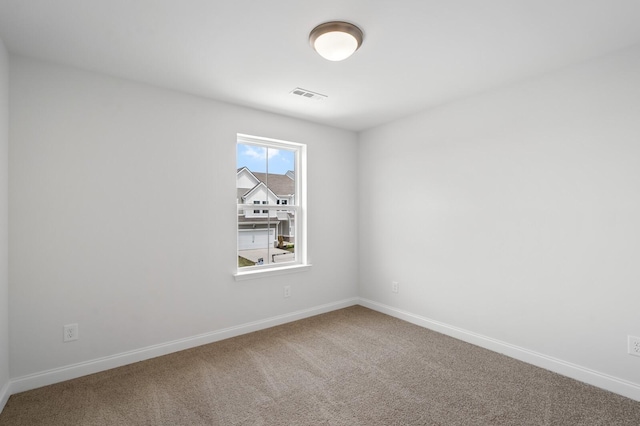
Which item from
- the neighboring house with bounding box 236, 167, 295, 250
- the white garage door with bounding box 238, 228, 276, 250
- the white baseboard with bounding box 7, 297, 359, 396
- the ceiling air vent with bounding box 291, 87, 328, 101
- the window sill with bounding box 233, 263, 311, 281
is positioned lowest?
the white baseboard with bounding box 7, 297, 359, 396

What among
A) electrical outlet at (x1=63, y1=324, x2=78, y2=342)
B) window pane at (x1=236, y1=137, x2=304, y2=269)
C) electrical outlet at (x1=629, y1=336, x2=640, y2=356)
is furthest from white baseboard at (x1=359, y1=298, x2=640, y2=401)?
electrical outlet at (x1=63, y1=324, x2=78, y2=342)

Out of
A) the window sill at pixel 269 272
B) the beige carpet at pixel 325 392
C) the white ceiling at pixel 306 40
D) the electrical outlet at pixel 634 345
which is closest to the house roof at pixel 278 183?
the window sill at pixel 269 272

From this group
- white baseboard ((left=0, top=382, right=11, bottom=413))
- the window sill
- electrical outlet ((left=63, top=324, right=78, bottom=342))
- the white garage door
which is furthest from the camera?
the white garage door

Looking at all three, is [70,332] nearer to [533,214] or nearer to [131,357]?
[131,357]

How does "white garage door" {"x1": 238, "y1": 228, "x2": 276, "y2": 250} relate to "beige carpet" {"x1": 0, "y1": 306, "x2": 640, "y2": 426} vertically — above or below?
above

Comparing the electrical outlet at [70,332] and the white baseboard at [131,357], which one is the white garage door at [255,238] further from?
the electrical outlet at [70,332]

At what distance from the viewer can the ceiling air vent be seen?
9.65ft

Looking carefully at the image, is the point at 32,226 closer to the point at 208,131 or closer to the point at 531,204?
the point at 208,131

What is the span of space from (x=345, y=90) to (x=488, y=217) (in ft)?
6.03

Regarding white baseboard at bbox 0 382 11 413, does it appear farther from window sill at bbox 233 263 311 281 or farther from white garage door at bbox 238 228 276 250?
white garage door at bbox 238 228 276 250

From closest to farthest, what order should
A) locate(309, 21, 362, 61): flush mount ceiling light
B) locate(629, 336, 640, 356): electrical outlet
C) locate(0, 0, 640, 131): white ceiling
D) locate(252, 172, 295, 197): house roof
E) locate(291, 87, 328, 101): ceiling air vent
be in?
locate(0, 0, 640, 131): white ceiling
locate(309, 21, 362, 61): flush mount ceiling light
locate(629, 336, 640, 356): electrical outlet
locate(291, 87, 328, 101): ceiling air vent
locate(252, 172, 295, 197): house roof

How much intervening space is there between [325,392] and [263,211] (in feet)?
6.75

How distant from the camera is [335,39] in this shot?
6.48ft

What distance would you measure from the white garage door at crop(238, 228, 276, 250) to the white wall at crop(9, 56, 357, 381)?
0.73ft
